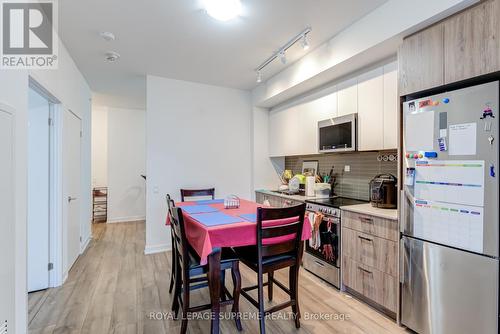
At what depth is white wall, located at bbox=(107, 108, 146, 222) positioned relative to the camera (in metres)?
6.30

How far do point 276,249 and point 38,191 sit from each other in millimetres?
2732

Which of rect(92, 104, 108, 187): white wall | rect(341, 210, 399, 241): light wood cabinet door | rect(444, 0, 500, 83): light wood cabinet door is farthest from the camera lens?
rect(92, 104, 108, 187): white wall

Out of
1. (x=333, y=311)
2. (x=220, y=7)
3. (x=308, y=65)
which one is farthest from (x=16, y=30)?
(x=333, y=311)

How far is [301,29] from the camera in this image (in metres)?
2.66

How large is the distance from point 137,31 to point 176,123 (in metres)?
1.69

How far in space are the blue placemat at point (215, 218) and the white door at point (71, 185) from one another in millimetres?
1970

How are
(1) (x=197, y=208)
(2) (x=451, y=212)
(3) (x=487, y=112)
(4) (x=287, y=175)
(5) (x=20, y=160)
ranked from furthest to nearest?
(4) (x=287, y=175)
(1) (x=197, y=208)
(5) (x=20, y=160)
(2) (x=451, y=212)
(3) (x=487, y=112)

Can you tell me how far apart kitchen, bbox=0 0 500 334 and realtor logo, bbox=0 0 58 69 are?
0.37 feet

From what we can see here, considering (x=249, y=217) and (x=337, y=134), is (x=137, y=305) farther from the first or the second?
(x=337, y=134)

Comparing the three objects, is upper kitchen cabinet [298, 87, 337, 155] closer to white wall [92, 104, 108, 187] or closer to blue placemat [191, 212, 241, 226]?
blue placemat [191, 212, 241, 226]

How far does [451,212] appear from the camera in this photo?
71.1 inches

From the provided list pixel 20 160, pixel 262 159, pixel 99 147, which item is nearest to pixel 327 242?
pixel 262 159

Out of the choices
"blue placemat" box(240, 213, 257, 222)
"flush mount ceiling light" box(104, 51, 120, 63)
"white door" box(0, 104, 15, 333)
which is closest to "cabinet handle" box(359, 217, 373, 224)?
"blue placemat" box(240, 213, 257, 222)

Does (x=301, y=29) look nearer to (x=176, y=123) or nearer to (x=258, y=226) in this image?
(x=258, y=226)
